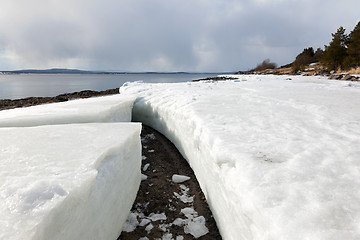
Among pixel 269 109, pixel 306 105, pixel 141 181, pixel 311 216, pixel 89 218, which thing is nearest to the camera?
pixel 311 216

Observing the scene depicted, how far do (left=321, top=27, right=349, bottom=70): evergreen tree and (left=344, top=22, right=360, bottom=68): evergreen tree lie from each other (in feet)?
4.78

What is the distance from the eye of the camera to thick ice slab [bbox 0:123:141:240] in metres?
1.38

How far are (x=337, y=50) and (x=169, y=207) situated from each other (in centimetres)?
2701

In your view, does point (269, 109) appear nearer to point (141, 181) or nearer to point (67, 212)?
point (141, 181)

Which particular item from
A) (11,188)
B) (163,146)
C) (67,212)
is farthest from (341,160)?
(163,146)

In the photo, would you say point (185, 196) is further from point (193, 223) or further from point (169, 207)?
point (193, 223)

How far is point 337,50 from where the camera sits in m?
21.8

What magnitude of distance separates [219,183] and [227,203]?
298 mm

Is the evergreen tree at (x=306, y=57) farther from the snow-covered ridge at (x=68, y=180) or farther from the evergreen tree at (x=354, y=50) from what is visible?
the snow-covered ridge at (x=68, y=180)

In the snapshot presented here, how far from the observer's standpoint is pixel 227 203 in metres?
2.00

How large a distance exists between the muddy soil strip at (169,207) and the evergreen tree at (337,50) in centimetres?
2550

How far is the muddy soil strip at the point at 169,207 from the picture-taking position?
248 centimetres

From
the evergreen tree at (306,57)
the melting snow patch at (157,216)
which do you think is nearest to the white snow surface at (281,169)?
the melting snow patch at (157,216)

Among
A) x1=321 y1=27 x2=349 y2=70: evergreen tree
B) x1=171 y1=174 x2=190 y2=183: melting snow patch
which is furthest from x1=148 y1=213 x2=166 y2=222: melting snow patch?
x1=321 y1=27 x2=349 y2=70: evergreen tree
